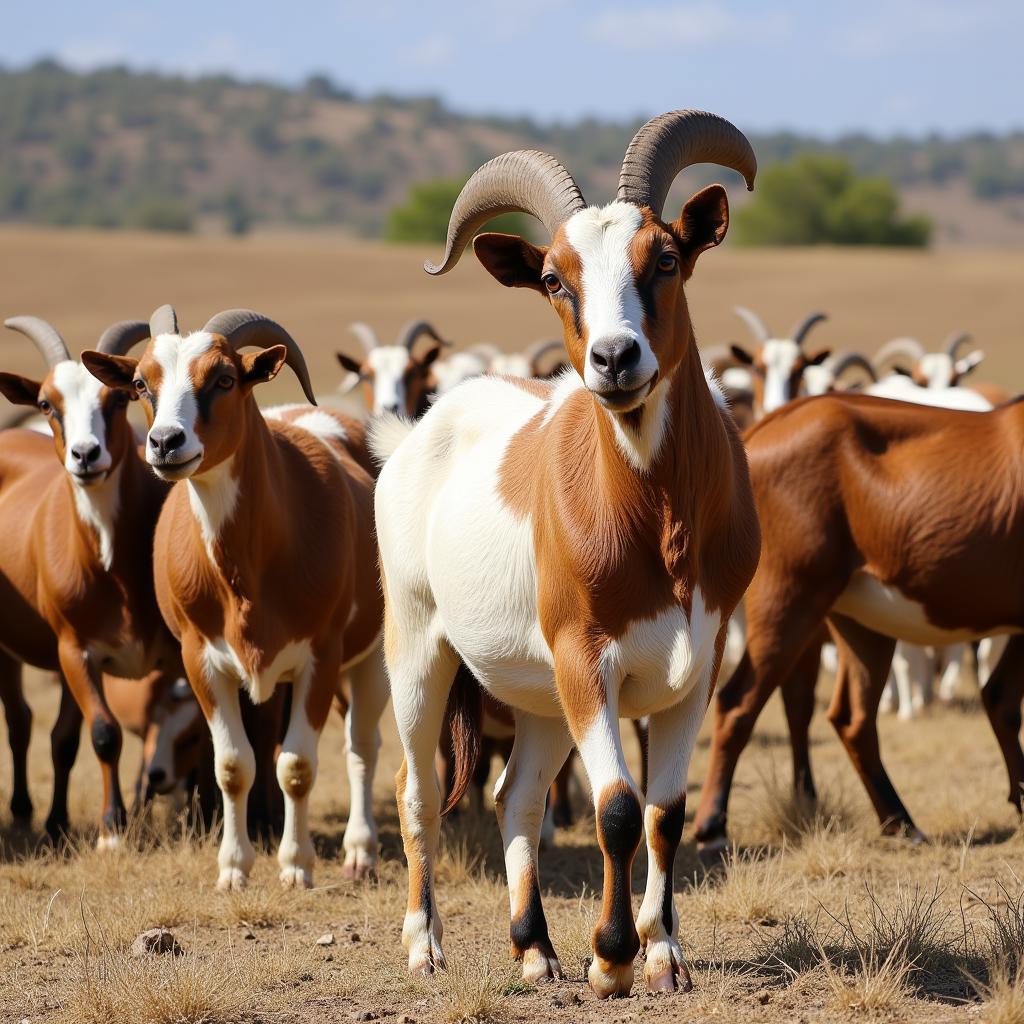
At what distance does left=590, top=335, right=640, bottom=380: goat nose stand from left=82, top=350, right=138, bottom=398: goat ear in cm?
388

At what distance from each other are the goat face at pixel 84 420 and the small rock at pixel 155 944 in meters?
2.92

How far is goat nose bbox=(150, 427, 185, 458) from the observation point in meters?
7.16

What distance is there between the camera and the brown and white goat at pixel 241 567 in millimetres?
7598

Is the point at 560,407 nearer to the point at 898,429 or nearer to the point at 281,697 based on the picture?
the point at 898,429

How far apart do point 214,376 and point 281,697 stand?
228 cm

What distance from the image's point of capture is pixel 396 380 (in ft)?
48.9

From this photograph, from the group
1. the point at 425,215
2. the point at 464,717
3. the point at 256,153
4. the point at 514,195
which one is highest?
the point at 256,153

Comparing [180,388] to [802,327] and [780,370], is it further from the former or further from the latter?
[802,327]

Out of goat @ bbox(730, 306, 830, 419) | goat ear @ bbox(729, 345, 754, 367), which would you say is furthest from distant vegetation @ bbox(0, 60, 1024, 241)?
goat @ bbox(730, 306, 830, 419)

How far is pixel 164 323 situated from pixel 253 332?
480 mm

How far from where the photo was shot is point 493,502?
5.80 metres

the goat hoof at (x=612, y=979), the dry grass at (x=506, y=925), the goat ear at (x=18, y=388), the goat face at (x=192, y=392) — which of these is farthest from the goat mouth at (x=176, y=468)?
the goat hoof at (x=612, y=979)

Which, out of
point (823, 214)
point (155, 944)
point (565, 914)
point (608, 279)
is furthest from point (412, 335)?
point (823, 214)

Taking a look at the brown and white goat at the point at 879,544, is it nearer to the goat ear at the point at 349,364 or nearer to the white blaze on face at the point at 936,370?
the goat ear at the point at 349,364
